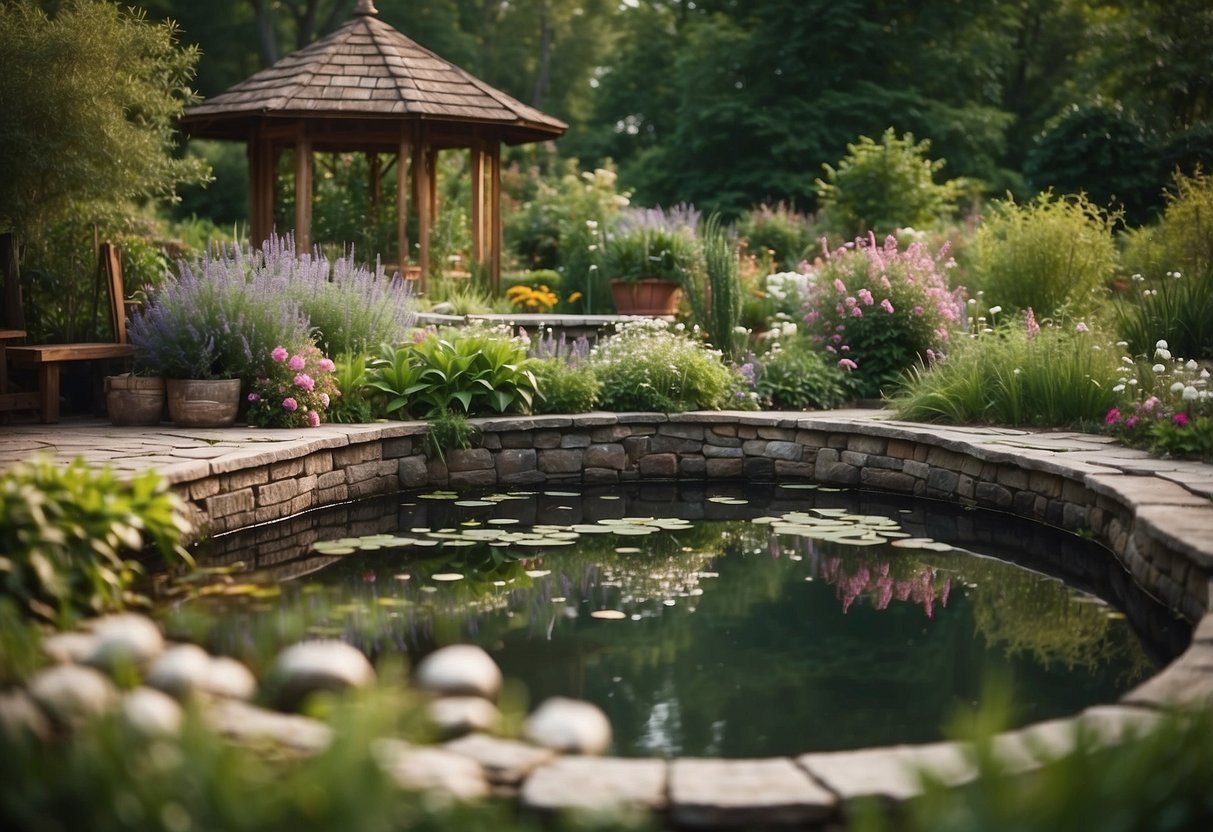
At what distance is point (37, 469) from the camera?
3.79 meters

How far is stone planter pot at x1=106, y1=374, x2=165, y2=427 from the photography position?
709cm

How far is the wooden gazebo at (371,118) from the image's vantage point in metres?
10.6

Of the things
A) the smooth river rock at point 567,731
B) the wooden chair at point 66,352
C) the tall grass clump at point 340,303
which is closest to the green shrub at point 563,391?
the tall grass clump at point 340,303

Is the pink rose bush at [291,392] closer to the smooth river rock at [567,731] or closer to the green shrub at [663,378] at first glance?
the green shrub at [663,378]

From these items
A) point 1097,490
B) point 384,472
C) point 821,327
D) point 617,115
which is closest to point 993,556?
point 1097,490

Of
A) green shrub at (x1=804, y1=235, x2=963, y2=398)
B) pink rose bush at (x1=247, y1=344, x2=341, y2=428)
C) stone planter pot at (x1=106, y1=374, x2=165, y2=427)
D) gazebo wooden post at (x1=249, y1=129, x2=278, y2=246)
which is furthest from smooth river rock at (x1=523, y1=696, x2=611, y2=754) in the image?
gazebo wooden post at (x1=249, y1=129, x2=278, y2=246)

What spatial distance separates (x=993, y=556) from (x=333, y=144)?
8.91 metres

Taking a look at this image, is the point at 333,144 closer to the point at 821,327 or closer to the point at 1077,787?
the point at 821,327

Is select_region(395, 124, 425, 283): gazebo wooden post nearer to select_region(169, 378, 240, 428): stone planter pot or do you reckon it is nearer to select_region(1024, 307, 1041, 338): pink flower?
select_region(169, 378, 240, 428): stone planter pot

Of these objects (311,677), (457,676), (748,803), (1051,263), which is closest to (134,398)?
(311,677)

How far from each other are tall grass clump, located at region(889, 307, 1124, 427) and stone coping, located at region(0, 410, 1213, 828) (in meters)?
0.26

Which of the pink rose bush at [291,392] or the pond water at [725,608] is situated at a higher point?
the pink rose bush at [291,392]

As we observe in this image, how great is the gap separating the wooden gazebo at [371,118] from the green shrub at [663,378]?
3364 mm

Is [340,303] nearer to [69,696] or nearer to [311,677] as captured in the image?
[311,677]
